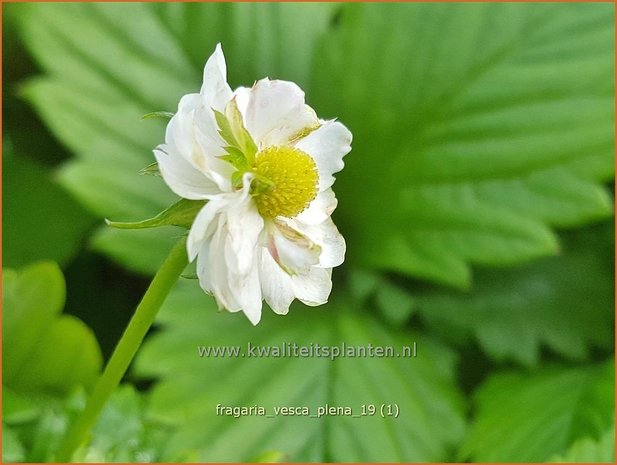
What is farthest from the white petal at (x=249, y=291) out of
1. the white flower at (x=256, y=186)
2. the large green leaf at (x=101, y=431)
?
the large green leaf at (x=101, y=431)

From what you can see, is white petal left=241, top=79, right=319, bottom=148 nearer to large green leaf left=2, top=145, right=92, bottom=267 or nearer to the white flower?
the white flower

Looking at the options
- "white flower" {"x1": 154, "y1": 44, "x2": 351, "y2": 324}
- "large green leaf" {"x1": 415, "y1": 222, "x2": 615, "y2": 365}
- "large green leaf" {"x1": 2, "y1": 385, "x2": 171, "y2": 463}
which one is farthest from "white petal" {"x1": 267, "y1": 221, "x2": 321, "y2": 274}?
"large green leaf" {"x1": 415, "y1": 222, "x2": 615, "y2": 365}

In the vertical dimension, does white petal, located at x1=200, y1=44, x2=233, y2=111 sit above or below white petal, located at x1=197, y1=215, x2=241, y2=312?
above

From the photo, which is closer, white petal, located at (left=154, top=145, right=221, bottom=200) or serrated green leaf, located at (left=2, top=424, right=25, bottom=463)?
white petal, located at (left=154, top=145, right=221, bottom=200)

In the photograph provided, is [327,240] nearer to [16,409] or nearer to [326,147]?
[326,147]

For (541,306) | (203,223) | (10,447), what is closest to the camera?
(203,223)

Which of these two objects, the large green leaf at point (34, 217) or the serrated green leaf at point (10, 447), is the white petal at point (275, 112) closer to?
the serrated green leaf at point (10, 447)

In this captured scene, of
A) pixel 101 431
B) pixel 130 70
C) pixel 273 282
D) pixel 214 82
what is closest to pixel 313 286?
pixel 273 282
